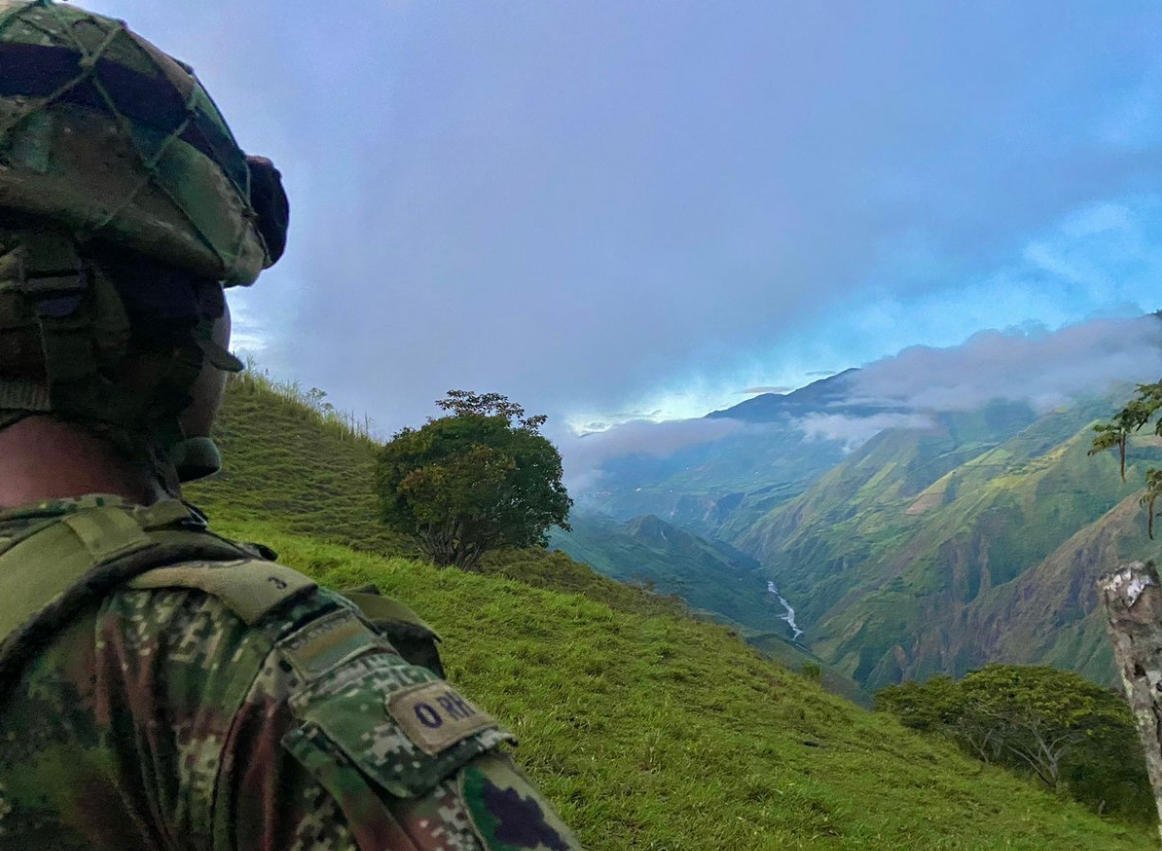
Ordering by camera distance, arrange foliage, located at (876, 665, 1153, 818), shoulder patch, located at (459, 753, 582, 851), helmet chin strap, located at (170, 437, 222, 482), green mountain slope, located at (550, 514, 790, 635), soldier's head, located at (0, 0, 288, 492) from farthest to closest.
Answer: green mountain slope, located at (550, 514, 790, 635) → foliage, located at (876, 665, 1153, 818) → helmet chin strap, located at (170, 437, 222, 482) → soldier's head, located at (0, 0, 288, 492) → shoulder patch, located at (459, 753, 582, 851)

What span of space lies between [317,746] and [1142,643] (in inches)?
211

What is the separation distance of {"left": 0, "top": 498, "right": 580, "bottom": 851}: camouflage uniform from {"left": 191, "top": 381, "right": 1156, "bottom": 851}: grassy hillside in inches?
204

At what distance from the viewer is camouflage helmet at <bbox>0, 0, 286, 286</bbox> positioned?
3.86 ft

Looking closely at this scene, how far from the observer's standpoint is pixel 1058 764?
67.8 ft

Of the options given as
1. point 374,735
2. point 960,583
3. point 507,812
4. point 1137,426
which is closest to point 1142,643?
point 507,812

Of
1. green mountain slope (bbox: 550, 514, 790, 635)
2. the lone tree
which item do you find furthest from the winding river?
the lone tree

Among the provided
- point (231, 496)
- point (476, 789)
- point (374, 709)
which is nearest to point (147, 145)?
point (374, 709)

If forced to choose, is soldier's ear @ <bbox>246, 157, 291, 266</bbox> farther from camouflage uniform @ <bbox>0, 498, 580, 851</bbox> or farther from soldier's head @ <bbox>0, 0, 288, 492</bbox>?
camouflage uniform @ <bbox>0, 498, 580, 851</bbox>

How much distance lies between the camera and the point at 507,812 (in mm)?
826

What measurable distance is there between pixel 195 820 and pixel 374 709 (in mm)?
296

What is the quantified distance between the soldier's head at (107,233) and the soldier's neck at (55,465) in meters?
0.02

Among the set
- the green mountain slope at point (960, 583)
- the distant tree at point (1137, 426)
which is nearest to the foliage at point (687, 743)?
the distant tree at point (1137, 426)

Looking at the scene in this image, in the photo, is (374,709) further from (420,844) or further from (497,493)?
(497,493)

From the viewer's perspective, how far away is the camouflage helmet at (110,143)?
3.86ft
